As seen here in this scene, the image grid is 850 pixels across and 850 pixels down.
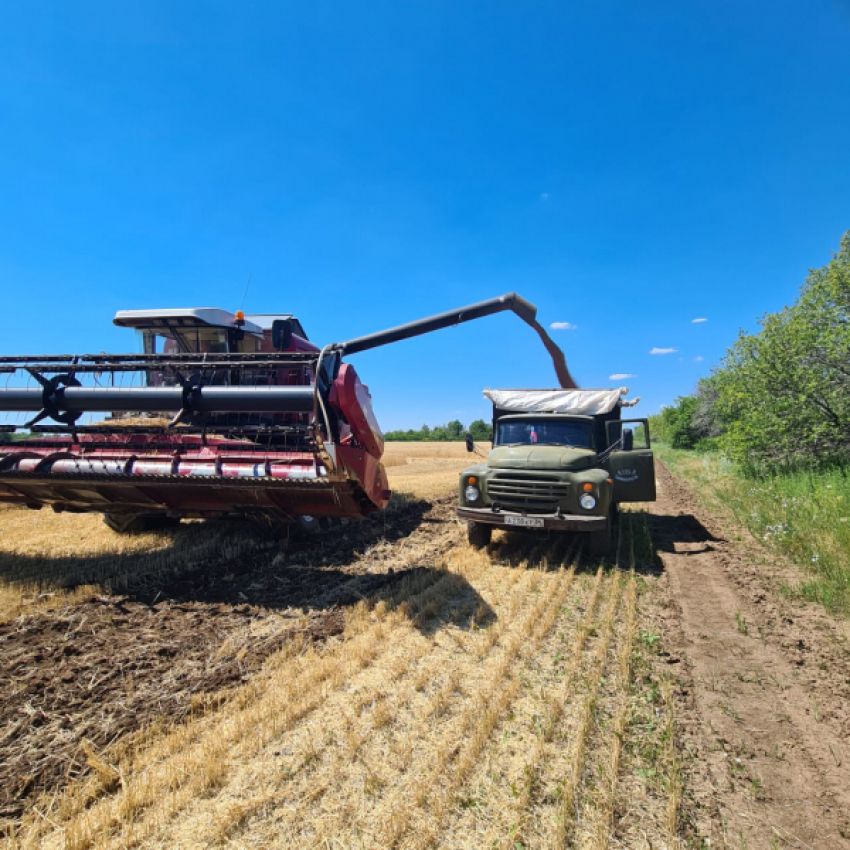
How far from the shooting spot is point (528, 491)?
6645 mm

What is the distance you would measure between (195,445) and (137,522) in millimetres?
3068

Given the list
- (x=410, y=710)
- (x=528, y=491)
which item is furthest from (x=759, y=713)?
(x=528, y=491)

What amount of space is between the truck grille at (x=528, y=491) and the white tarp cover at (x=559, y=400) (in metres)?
1.81

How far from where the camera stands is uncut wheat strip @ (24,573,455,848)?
218 centimetres

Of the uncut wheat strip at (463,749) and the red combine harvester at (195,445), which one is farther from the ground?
the red combine harvester at (195,445)

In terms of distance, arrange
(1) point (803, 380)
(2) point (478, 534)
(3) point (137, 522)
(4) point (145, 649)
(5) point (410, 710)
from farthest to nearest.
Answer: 1. (1) point (803, 380)
2. (3) point (137, 522)
3. (2) point (478, 534)
4. (4) point (145, 649)
5. (5) point (410, 710)

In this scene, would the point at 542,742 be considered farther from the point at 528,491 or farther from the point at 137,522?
the point at 137,522

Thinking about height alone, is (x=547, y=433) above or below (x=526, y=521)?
above

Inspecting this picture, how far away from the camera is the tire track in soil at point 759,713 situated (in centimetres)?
222

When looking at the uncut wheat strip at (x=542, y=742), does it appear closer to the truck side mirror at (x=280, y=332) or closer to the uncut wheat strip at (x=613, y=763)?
the uncut wheat strip at (x=613, y=763)

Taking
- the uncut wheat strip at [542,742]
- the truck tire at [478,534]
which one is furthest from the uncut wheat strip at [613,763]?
the truck tire at [478,534]

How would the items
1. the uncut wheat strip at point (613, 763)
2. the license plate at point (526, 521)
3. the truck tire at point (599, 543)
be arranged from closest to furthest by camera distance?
the uncut wheat strip at point (613, 763)
the license plate at point (526, 521)
the truck tire at point (599, 543)

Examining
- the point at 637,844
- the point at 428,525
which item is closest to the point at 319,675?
the point at 637,844

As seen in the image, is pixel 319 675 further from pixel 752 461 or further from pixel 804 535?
pixel 752 461
